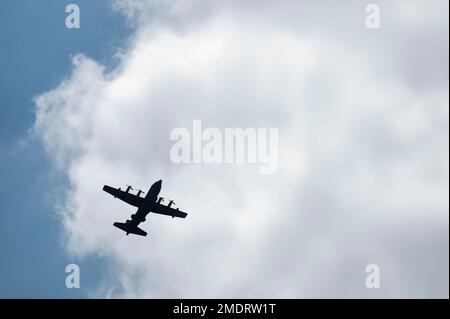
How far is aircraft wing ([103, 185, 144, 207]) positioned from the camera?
321ft

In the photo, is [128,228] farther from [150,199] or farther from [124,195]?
[150,199]

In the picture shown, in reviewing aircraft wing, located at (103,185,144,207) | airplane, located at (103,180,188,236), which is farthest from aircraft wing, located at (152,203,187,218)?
aircraft wing, located at (103,185,144,207)

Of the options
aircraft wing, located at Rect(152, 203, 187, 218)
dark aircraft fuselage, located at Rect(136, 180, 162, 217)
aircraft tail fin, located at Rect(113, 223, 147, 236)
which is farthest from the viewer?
aircraft tail fin, located at Rect(113, 223, 147, 236)

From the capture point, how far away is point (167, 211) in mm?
103375

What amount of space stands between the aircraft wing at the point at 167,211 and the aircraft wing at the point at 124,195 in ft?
11.9

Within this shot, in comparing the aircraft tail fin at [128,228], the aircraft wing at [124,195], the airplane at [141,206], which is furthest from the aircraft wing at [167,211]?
the aircraft tail fin at [128,228]

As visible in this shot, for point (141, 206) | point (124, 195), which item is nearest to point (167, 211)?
point (141, 206)

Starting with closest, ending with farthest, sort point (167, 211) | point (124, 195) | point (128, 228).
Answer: point (124, 195)
point (128, 228)
point (167, 211)

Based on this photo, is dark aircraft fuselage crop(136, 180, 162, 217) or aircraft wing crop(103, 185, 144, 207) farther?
aircraft wing crop(103, 185, 144, 207)

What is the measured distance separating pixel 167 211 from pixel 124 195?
948 centimetres

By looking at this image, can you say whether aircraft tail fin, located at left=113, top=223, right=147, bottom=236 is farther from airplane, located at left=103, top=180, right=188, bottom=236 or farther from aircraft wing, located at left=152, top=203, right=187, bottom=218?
aircraft wing, located at left=152, top=203, right=187, bottom=218
